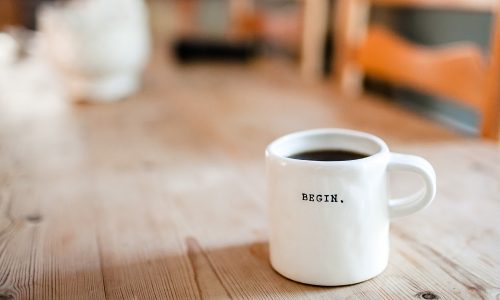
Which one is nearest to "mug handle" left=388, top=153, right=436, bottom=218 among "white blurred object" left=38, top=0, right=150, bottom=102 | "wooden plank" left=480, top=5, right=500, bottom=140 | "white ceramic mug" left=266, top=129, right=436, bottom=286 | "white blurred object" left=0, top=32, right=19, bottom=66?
"white ceramic mug" left=266, top=129, right=436, bottom=286

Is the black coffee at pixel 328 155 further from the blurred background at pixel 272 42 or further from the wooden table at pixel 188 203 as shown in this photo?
the blurred background at pixel 272 42

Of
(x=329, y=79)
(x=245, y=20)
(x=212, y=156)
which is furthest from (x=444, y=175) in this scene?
(x=245, y=20)

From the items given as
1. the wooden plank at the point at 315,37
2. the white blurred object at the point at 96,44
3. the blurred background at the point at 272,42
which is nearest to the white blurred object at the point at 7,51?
the blurred background at the point at 272,42

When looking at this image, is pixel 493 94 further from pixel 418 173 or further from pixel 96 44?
pixel 96 44

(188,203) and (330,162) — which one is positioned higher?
(330,162)

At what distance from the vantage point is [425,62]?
3.01ft

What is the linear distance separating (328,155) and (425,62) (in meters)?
0.56

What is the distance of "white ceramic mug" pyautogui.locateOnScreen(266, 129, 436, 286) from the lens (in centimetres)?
39

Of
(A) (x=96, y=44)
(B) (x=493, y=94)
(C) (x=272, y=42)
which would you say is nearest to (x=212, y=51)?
(C) (x=272, y=42)

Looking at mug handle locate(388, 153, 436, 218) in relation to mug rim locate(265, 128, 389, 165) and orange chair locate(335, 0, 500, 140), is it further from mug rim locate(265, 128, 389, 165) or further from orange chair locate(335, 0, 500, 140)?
orange chair locate(335, 0, 500, 140)

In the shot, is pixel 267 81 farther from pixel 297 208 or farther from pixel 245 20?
pixel 297 208

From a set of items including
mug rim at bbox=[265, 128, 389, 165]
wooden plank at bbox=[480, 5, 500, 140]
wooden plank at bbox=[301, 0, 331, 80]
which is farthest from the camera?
wooden plank at bbox=[301, 0, 331, 80]

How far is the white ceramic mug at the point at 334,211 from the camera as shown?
39 centimetres

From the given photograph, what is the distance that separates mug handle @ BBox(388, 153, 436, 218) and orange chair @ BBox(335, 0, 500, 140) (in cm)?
41
